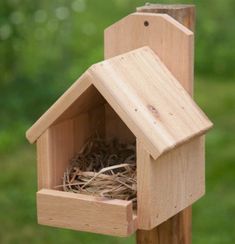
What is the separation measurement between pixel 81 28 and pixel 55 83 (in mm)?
1633

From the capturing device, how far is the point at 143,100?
295 centimetres

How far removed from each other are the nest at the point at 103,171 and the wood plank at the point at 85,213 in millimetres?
65

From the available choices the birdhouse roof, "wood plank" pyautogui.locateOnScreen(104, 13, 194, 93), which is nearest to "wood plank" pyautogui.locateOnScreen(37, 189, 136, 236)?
the birdhouse roof

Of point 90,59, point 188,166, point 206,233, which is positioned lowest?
point 206,233

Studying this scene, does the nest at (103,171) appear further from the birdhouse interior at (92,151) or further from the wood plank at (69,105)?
the wood plank at (69,105)

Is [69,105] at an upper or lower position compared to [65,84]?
lower

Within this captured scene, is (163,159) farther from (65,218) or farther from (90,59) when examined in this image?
(90,59)

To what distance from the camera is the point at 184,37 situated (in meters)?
3.12

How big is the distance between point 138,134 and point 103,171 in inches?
8.9

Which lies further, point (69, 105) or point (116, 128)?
point (116, 128)

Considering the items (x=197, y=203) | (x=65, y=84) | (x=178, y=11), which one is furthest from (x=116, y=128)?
(x=65, y=84)

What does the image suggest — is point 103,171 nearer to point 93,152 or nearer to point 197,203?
point 93,152

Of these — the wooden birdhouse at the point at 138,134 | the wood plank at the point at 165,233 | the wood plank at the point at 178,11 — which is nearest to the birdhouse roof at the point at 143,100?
the wooden birdhouse at the point at 138,134

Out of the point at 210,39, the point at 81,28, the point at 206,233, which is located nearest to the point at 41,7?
the point at 81,28
